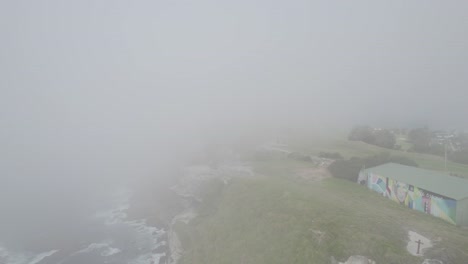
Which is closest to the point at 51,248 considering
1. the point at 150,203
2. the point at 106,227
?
the point at 106,227

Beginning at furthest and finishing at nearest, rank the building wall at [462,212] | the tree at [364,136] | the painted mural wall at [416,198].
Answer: the tree at [364,136] → the painted mural wall at [416,198] → the building wall at [462,212]

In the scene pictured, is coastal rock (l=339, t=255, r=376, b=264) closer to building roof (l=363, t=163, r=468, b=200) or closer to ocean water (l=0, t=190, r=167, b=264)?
building roof (l=363, t=163, r=468, b=200)

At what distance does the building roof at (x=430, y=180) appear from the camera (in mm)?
34100

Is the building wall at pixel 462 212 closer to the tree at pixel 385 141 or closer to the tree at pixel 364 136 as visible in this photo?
the tree at pixel 385 141

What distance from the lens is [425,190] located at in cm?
3638

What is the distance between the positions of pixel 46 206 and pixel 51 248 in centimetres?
3653

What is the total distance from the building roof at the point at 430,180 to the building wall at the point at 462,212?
0.72 meters

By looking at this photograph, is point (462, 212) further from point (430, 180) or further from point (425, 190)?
point (430, 180)

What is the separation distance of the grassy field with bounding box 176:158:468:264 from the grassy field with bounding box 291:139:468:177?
66.4ft

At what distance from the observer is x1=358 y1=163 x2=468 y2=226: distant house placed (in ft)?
108

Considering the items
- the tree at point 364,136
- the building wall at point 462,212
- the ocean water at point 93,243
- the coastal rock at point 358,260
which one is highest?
the tree at point 364,136

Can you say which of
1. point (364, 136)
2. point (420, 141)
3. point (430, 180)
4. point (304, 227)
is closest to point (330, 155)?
point (364, 136)

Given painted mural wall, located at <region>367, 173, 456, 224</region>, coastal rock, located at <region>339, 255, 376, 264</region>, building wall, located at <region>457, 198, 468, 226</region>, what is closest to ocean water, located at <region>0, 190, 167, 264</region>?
coastal rock, located at <region>339, 255, 376, 264</region>

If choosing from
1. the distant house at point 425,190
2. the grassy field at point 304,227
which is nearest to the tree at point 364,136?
the grassy field at point 304,227
